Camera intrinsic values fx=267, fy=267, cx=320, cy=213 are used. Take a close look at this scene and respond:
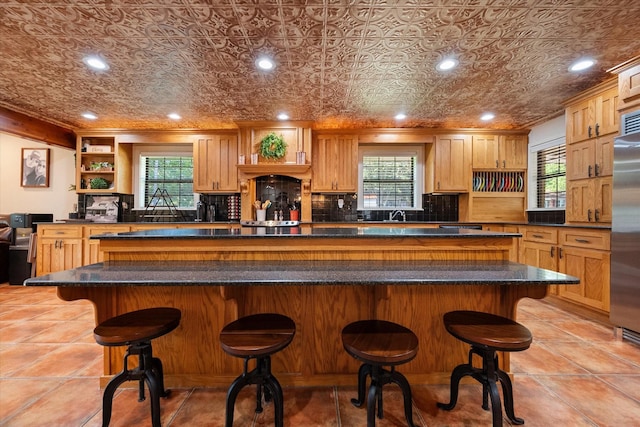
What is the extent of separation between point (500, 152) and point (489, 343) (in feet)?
14.3

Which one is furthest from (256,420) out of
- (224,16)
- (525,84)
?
(525,84)

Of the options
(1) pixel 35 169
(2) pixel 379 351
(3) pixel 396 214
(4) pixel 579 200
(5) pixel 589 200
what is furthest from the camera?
(1) pixel 35 169

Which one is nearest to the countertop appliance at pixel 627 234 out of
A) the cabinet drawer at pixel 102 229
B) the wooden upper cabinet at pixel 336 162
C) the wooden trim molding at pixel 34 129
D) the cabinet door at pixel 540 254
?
the cabinet door at pixel 540 254

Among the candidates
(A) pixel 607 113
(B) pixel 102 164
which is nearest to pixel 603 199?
(A) pixel 607 113

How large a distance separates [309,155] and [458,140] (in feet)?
8.37

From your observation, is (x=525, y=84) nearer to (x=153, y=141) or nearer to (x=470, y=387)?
(x=470, y=387)

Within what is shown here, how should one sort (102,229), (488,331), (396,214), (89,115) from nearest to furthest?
1. (488,331)
2. (89,115)
3. (102,229)
4. (396,214)

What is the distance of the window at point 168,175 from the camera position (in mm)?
5008

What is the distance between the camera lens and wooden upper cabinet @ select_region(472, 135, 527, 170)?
4527 mm

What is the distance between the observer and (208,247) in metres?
1.71

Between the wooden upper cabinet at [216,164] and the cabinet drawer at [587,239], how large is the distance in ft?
15.0

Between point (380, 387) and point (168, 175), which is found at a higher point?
point (168, 175)

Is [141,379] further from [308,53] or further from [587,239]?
[587,239]

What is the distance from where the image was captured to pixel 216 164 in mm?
4574
